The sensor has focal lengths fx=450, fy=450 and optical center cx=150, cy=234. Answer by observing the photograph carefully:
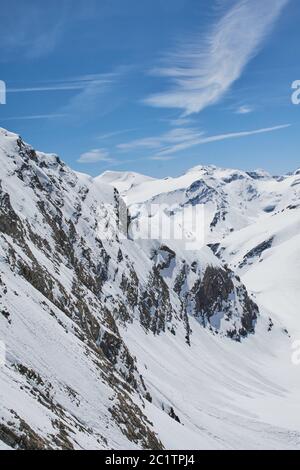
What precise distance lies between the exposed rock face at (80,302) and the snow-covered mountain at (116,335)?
0.57ft

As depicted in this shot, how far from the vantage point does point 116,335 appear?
5750 cm

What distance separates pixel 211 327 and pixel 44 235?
5698cm

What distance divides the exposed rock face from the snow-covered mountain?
0.57ft

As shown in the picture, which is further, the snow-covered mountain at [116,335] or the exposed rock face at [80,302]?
the snow-covered mountain at [116,335]

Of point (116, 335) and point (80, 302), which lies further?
point (116, 335)

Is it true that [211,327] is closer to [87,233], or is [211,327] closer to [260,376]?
[260,376]

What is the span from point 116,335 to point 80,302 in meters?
6.58

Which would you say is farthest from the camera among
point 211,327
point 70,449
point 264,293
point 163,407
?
point 264,293

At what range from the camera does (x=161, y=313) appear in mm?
95188

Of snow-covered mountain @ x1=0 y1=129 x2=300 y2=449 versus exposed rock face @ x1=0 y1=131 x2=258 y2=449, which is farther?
snow-covered mountain @ x1=0 y1=129 x2=300 y2=449

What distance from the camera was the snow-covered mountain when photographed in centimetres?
3059

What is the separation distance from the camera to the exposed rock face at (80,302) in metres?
29.2

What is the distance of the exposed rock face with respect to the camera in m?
29.2

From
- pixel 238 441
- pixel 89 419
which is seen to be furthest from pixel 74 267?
pixel 89 419
